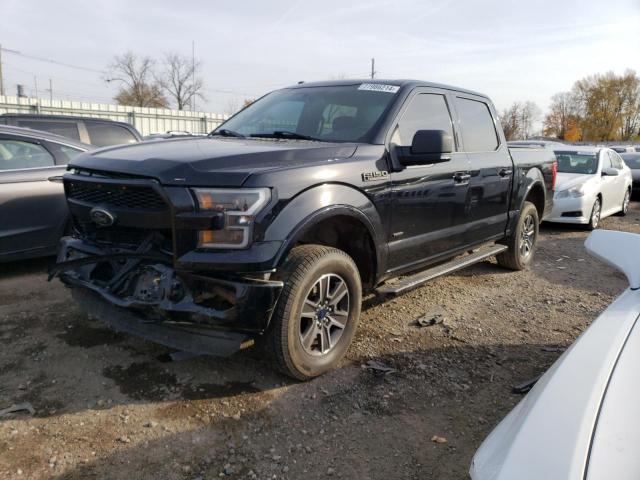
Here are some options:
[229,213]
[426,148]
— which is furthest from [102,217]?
[426,148]

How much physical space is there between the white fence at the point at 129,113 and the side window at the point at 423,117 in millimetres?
18983

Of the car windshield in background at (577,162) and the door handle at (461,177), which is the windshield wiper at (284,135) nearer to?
the door handle at (461,177)

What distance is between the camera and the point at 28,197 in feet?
15.9

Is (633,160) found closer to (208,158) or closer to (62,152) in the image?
(62,152)

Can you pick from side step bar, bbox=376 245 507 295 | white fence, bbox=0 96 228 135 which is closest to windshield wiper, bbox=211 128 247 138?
side step bar, bbox=376 245 507 295

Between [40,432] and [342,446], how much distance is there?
1.55 meters

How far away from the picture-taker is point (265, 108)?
435cm

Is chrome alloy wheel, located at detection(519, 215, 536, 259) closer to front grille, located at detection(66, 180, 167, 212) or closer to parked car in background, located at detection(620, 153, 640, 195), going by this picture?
front grille, located at detection(66, 180, 167, 212)

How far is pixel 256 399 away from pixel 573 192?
7.94 meters

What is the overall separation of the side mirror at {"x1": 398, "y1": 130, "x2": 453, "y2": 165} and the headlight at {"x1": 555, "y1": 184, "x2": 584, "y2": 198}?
21.1ft

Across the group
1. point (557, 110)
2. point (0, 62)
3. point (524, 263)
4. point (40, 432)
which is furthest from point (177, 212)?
point (557, 110)

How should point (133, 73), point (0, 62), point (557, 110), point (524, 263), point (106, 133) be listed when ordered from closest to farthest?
point (524, 263) → point (106, 133) → point (0, 62) → point (133, 73) → point (557, 110)

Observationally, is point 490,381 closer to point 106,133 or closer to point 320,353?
point 320,353

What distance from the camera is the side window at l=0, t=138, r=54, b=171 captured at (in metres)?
4.92
